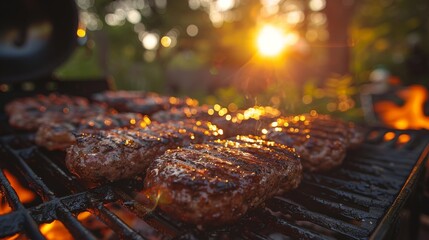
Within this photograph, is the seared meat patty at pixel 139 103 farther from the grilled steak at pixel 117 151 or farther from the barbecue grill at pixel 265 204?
the grilled steak at pixel 117 151

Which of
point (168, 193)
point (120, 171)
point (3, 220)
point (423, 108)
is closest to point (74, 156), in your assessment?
point (120, 171)

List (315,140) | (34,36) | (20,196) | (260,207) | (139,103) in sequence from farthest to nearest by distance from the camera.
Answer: (34,36)
(139,103)
(315,140)
(20,196)
(260,207)

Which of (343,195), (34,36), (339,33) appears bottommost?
(343,195)

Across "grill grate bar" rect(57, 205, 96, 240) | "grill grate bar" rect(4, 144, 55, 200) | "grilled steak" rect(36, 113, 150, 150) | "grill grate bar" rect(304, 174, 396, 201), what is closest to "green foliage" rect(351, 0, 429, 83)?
"grill grate bar" rect(304, 174, 396, 201)

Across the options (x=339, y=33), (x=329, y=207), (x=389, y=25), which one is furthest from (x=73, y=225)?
(x=389, y=25)

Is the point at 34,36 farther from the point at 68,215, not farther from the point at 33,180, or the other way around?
the point at 68,215

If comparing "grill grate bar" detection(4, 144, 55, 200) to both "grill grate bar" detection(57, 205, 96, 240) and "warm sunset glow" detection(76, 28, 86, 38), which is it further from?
"warm sunset glow" detection(76, 28, 86, 38)
